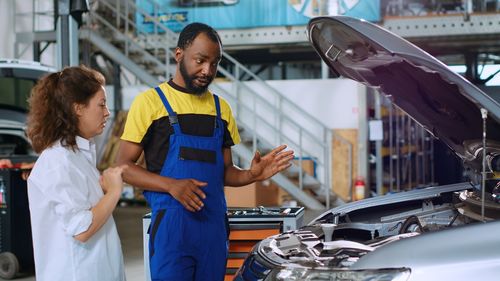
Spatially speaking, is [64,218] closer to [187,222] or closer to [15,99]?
[187,222]

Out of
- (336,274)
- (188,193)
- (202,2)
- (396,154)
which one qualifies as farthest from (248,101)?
(336,274)

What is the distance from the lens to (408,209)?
3.12 metres

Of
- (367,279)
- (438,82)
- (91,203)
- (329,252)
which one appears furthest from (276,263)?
(438,82)

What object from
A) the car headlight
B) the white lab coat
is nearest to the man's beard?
the white lab coat

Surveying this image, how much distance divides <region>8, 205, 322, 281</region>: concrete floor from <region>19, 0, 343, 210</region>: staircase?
65 cm

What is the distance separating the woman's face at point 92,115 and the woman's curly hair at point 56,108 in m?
0.01

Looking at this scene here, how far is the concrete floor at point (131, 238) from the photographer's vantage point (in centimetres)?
595

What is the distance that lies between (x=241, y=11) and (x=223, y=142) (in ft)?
30.4

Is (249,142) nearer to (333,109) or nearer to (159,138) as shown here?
(333,109)

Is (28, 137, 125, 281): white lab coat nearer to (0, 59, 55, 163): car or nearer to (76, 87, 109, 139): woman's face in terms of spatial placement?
(76, 87, 109, 139): woman's face

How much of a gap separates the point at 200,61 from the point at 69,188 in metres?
0.77

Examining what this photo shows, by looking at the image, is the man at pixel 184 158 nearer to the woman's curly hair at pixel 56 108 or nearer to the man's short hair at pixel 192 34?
the man's short hair at pixel 192 34

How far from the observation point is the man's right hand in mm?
2416

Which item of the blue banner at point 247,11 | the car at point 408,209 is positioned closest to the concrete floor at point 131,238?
the car at point 408,209
